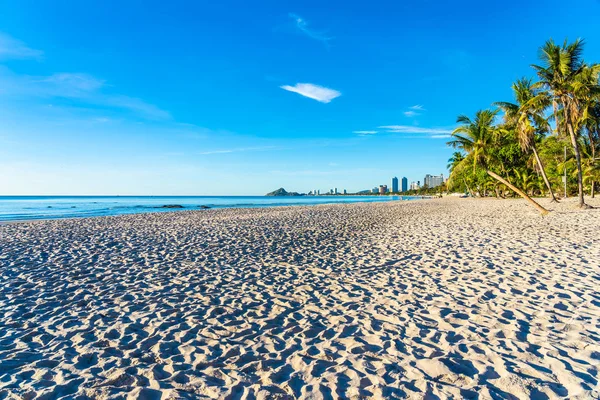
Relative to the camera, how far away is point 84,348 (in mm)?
3791

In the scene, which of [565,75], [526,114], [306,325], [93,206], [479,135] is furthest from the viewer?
[93,206]

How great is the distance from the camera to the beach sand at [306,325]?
3.07 metres

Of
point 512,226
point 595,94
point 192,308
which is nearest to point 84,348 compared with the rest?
point 192,308

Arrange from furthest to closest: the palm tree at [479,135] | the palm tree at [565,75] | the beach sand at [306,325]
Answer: the palm tree at [479,135] < the palm tree at [565,75] < the beach sand at [306,325]

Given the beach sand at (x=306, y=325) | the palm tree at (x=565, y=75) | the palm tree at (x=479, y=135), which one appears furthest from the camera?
the palm tree at (x=479, y=135)

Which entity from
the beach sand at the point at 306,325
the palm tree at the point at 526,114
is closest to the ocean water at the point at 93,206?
the beach sand at the point at 306,325

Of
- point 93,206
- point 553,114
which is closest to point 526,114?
point 553,114

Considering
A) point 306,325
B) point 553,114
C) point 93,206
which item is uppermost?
point 553,114

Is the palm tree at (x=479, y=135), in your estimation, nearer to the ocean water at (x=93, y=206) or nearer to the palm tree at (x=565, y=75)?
the palm tree at (x=565, y=75)

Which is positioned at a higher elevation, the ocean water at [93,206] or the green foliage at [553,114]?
the green foliage at [553,114]

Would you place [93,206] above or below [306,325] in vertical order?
above

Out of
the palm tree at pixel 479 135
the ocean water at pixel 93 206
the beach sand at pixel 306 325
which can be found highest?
the palm tree at pixel 479 135

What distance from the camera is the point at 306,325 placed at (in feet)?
14.4

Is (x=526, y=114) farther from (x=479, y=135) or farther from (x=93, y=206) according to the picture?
(x=93, y=206)
